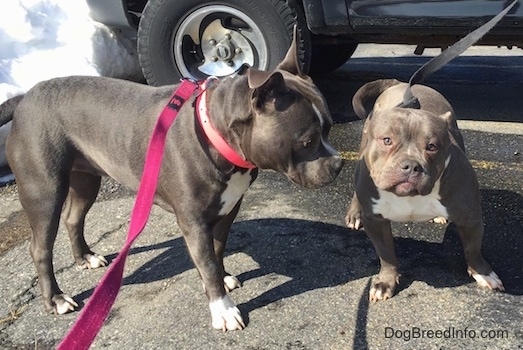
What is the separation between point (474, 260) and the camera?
3.38 metres

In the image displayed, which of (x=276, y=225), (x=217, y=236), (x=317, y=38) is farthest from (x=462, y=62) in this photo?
(x=217, y=236)

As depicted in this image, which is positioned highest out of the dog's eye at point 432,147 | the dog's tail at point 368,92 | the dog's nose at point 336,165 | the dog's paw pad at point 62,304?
the dog's nose at point 336,165

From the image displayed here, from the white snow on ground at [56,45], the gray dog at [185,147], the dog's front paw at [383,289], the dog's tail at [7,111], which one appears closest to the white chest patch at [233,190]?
the gray dog at [185,147]

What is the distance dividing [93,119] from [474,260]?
208 centimetres

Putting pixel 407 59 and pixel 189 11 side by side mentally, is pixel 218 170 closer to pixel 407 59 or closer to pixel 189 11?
pixel 189 11

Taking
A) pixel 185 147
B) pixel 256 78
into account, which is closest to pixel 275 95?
pixel 256 78

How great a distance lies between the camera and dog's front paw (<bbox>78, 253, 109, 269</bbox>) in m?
3.89

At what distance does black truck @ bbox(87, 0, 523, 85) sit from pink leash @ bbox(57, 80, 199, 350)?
2.43 meters

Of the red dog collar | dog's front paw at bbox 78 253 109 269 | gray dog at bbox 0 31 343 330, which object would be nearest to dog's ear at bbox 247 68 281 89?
gray dog at bbox 0 31 343 330

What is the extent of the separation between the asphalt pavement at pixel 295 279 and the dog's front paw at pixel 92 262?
5cm

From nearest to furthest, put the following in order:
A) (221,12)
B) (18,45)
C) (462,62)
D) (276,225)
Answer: (276,225), (221,12), (18,45), (462,62)

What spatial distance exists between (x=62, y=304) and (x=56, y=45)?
3979mm

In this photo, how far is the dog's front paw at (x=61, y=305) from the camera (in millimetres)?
3455

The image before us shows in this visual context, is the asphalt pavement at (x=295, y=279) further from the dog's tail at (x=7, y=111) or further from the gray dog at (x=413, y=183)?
the dog's tail at (x=7, y=111)
